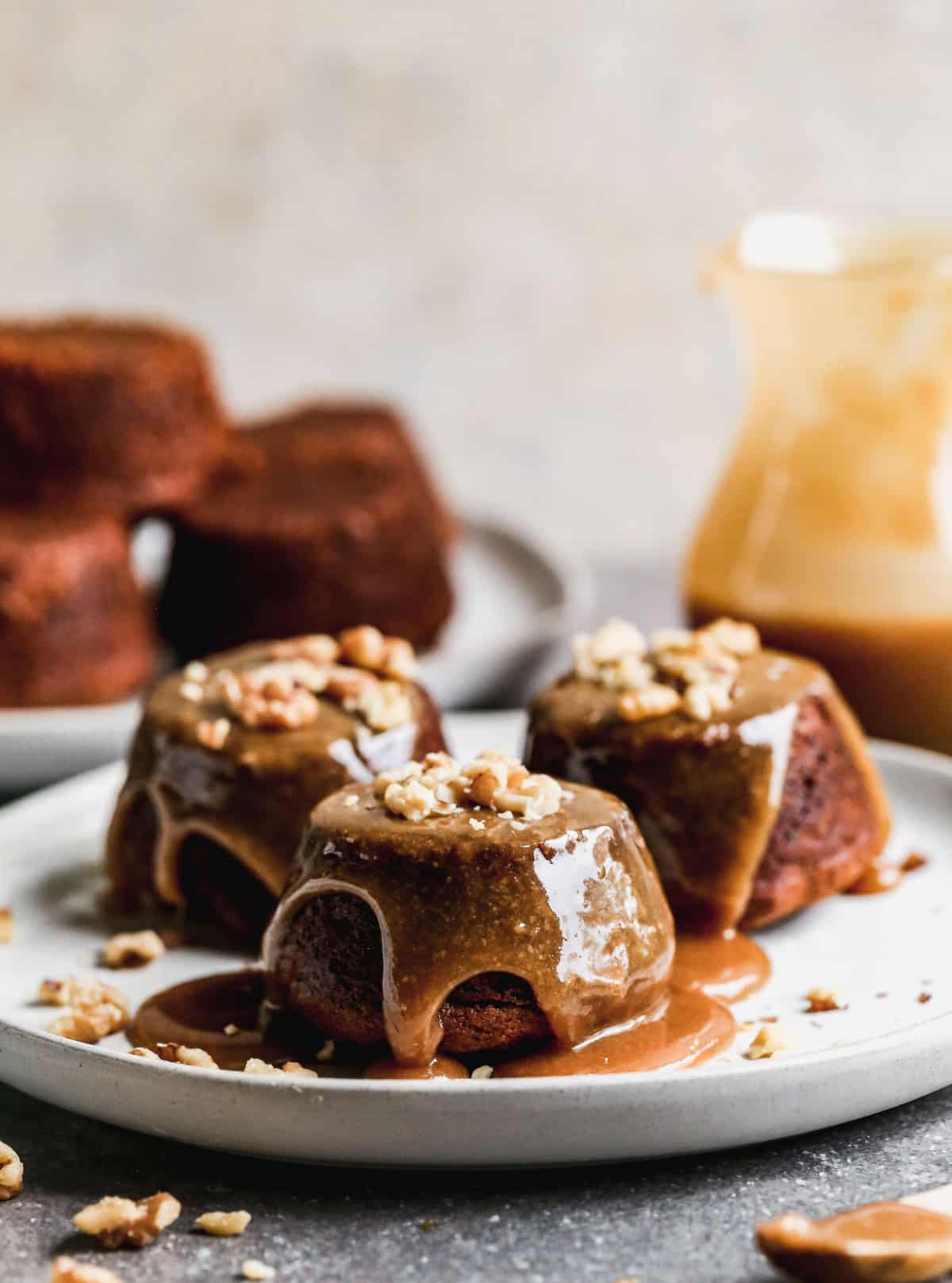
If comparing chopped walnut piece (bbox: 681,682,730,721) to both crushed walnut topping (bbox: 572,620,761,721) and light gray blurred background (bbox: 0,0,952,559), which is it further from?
light gray blurred background (bbox: 0,0,952,559)

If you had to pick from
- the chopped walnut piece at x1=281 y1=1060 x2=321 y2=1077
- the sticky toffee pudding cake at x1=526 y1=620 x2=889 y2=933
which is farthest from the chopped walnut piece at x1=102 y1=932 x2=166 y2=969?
the sticky toffee pudding cake at x1=526 y1=620 x2=889 y2=933

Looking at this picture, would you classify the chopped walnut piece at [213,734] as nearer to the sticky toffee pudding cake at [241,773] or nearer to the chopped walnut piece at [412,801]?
the sticky toffee pudding cake at [241,773]

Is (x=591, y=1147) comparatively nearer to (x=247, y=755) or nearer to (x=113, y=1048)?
(x=113, y=1048)

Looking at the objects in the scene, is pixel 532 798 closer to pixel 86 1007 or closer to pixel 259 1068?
pixel 259 1068

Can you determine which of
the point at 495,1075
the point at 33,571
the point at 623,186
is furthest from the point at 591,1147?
the point at 623,186

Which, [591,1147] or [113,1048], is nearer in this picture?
[591,1147]

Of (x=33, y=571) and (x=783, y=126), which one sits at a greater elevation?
(x=783, y=126)
